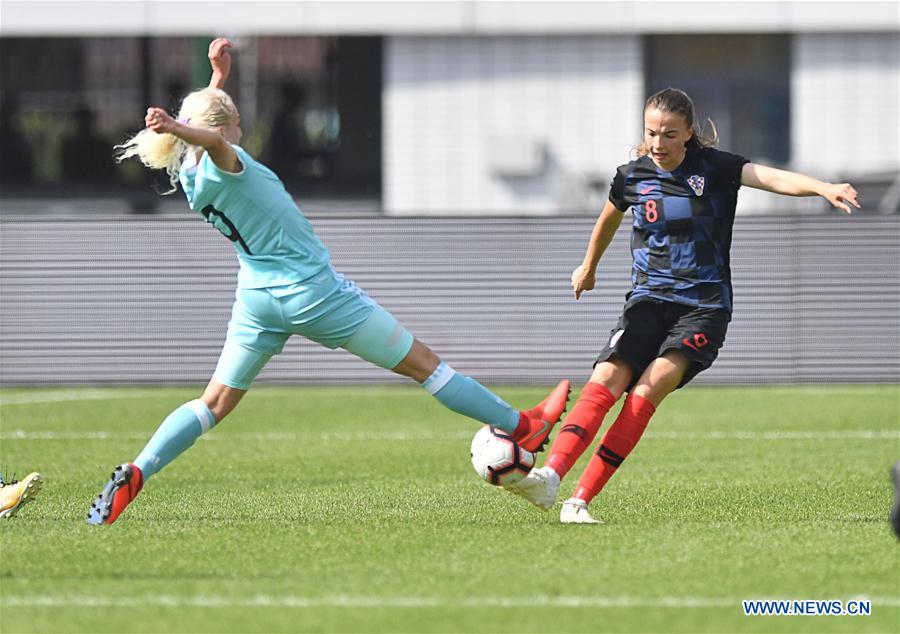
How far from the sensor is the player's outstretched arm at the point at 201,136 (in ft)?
20.3

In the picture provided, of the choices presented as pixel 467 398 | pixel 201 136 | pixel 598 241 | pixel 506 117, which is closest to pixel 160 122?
pixel 201 136

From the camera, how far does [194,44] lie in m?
23.9

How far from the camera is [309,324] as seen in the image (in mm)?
6754

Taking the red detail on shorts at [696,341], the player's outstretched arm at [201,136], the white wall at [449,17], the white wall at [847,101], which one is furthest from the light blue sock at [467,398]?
the white wall at [847,101]

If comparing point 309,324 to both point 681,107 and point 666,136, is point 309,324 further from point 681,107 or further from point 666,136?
point 681,107

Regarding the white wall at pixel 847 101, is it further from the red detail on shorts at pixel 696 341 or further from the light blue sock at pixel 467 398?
the light blue sock at pixel 467 398

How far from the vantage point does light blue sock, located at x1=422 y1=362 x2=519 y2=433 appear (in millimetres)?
6910

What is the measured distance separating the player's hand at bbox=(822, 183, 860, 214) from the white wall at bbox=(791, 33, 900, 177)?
627 inches

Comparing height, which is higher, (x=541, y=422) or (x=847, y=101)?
(x=847, y=101)

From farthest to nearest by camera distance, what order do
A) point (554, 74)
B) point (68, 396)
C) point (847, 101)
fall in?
point (554, 74) → point (847, 101) → point (68, 396)

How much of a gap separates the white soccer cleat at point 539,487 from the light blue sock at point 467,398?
26 centimetres

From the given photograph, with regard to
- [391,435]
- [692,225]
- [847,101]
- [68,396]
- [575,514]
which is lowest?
[68,396]

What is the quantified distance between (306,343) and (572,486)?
7.73m

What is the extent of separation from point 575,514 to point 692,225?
1.36m
